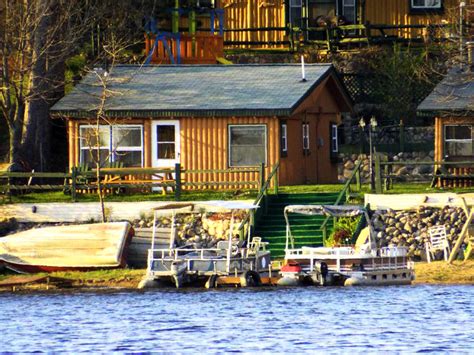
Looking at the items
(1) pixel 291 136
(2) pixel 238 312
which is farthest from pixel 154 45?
(2) pixel 238 312

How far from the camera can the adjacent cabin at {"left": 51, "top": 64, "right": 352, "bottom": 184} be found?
2394 inches

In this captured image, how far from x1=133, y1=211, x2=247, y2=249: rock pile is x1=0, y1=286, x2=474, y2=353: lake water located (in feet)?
18.6

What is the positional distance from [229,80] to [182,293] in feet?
52.5

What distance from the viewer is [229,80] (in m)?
64.2

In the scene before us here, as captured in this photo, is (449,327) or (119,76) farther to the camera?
(119,76)

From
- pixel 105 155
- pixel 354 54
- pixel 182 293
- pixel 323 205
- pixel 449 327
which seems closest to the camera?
pixel 449 327

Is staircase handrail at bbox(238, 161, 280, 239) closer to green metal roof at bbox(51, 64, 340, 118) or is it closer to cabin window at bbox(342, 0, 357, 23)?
green metal roof at bbox(51, 64, 340, 118)

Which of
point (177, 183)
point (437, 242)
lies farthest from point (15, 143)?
point (437, 242)

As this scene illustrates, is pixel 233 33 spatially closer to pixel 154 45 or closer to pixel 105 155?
pixel 154 45

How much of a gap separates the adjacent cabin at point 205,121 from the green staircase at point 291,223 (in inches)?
137

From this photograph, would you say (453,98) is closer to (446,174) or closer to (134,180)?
(446,174)

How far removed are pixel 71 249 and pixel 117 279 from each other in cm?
204

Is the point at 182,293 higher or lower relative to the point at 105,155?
lower

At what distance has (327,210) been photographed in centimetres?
5169
